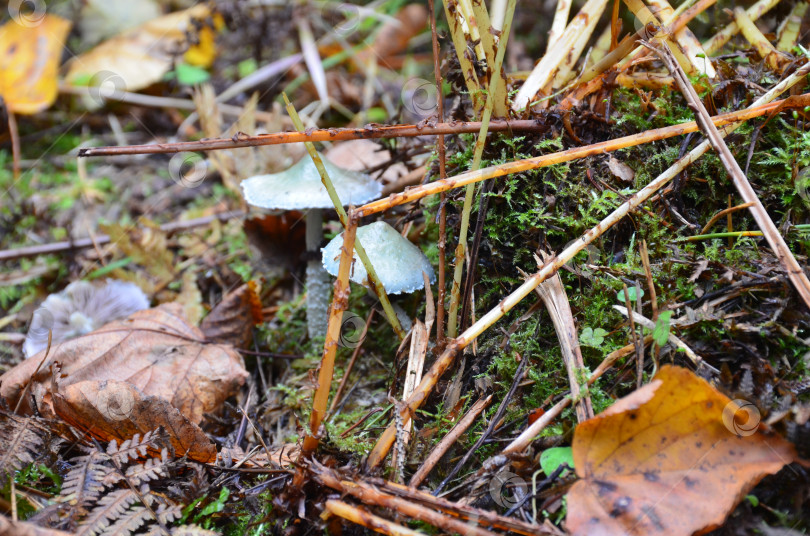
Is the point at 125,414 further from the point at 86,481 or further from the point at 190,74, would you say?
the point at 190,74

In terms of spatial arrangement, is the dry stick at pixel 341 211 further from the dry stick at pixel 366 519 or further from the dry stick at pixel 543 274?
the dry stick at pixel 366 519

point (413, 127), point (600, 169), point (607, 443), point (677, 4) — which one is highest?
point (677, 4)

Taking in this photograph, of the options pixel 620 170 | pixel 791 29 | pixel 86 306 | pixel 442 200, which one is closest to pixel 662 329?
pixel 620 170

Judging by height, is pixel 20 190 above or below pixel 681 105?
below

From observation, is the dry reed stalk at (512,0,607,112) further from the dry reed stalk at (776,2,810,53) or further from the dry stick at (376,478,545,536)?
the dry stick at (376,478,545,536)

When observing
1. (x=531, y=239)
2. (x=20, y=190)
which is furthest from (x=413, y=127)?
(x=20, y=190)

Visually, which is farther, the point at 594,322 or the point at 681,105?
the point at 681,105

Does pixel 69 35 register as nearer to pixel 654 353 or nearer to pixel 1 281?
pixel 1 281
